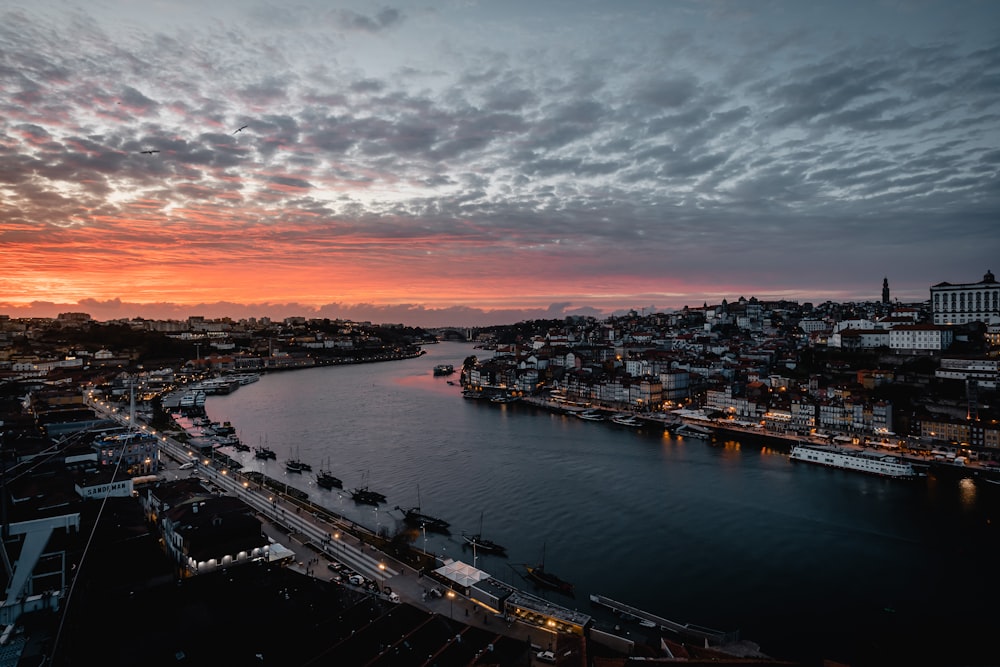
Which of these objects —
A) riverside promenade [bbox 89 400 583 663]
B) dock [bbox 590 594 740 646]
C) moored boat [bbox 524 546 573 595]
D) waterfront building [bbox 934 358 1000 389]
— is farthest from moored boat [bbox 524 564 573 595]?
waterfront building [bbox 934 358 1000 389]

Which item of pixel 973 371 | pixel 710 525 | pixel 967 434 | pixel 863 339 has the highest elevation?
pixel 863 339

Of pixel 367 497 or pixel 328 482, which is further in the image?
pixel 328 482

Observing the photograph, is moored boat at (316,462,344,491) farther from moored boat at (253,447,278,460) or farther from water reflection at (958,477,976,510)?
water reflection at (958,477,976,510)

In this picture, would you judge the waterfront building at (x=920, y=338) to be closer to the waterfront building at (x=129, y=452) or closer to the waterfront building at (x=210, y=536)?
the waterfront building at (x=210, y=536)

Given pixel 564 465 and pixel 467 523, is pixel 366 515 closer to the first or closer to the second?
pixel 467 523

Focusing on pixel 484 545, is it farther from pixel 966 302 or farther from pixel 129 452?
pixel 966 302

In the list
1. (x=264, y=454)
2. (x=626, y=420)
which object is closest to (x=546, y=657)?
(x=264, y=454)
